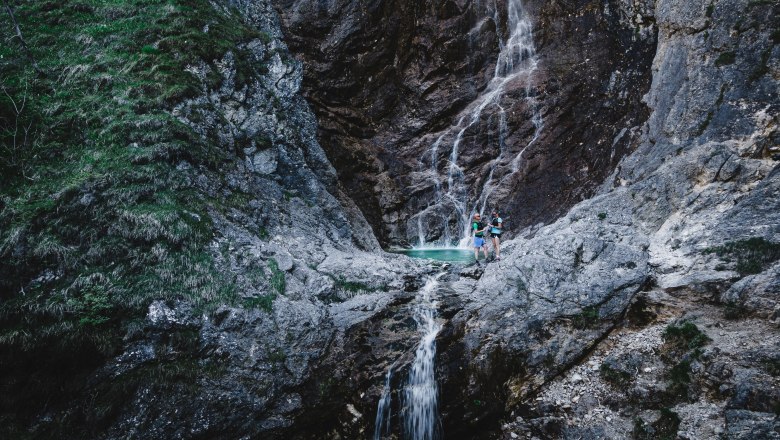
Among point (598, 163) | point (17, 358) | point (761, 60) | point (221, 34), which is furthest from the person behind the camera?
point (598, 163)

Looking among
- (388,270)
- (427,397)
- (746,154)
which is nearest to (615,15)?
(746,154)

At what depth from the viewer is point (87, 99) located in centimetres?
1266

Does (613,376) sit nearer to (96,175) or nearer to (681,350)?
(681,350)

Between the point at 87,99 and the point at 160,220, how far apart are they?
19.1ft

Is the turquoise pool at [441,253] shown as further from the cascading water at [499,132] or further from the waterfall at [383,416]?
the waterfall at [383,416]

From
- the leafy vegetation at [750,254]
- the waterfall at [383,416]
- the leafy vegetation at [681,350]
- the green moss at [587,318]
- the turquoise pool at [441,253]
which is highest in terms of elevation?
the leafy vegetation at [750,254]

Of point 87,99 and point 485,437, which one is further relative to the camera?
point 87,99

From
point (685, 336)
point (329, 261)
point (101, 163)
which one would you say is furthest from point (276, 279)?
point (685, 336)

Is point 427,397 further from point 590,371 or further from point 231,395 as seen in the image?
point 231,395

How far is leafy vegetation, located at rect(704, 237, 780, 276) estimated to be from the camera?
28.1ft

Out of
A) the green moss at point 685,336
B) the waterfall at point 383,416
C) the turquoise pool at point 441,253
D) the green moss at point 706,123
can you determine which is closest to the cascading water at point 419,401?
the waterfall at point 383,416

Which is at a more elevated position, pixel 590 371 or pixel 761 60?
pixel 761 60

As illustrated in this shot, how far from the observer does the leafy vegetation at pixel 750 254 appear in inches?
337

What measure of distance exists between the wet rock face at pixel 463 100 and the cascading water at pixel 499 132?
106 millimetres
